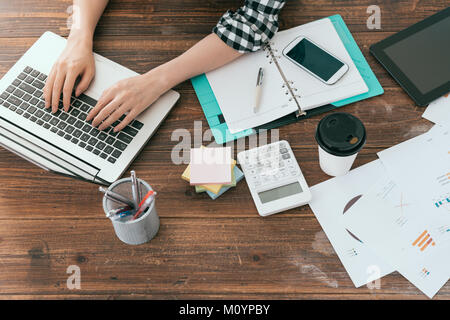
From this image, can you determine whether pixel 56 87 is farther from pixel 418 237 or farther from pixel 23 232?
pixel 418 237

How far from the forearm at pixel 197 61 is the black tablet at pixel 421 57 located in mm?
393

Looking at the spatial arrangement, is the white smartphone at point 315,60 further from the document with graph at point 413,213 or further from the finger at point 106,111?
the finger at point 106,111

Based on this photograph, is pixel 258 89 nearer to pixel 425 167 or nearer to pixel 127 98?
pixel 127 98

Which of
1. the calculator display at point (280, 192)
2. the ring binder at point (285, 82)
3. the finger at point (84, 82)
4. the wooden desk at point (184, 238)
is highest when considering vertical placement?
the ring binder at point (285, 82)

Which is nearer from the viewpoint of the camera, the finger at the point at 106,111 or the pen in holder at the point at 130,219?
the pen in holder at the point at 130,219

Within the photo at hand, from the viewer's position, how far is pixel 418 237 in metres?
0.96

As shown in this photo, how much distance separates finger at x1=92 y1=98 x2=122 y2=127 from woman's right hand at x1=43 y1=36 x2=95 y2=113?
94 mm

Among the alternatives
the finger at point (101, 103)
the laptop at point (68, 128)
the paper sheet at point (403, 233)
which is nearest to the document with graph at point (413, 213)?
the paper sheet at point (403, 233)

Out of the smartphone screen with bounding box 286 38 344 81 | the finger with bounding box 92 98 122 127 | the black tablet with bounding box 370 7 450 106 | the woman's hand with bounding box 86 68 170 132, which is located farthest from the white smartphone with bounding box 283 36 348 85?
the finger with bounding box 92 98 122 127

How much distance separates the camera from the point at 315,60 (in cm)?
112

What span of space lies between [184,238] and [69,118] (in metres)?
0.42

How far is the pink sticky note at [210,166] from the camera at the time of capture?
98 cm

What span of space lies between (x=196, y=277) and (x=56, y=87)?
1.92 feet
